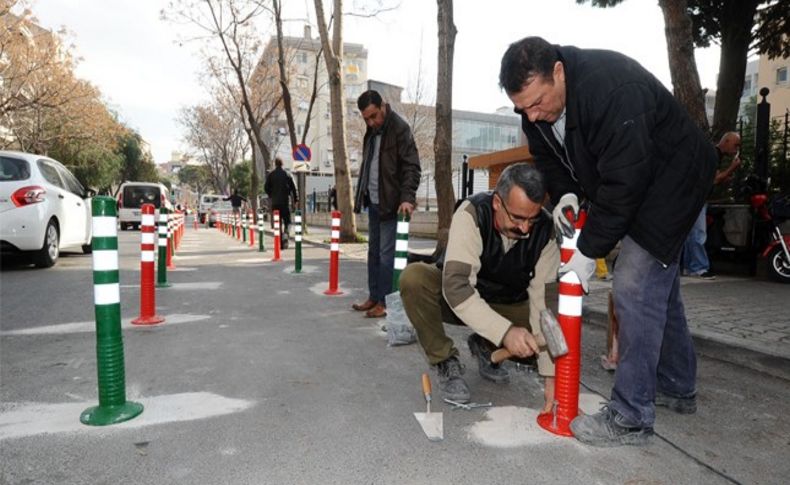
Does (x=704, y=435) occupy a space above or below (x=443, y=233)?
below

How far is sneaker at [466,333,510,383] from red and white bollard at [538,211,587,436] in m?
0.68

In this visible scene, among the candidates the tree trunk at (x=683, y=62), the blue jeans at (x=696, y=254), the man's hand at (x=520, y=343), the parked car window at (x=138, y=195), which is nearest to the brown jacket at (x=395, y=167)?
the man's hand at (x=520, y=343)

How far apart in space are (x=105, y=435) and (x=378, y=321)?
2789 mm

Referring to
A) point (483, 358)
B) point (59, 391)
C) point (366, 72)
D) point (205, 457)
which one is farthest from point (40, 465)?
point (366, 72)

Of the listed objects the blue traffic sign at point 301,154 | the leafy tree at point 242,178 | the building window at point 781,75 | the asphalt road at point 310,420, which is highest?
the building window at point 781,75

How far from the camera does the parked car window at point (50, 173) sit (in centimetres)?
785

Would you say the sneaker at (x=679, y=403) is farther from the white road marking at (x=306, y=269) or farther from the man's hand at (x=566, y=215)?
the white road marking at (x=306, y=269)

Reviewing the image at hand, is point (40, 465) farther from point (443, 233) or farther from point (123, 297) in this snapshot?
point (443, 233)

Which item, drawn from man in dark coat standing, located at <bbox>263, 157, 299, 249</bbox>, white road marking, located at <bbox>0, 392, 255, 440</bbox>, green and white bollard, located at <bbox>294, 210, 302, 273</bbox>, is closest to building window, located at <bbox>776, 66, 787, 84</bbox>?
man in dark coat standing, located at <bbox>263, 157, 299, 249</bbox>

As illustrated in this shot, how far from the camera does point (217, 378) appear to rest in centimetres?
320

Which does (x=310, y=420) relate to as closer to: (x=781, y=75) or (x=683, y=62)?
(x=683, y=62)

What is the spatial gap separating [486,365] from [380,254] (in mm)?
1997

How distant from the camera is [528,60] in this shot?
222cm

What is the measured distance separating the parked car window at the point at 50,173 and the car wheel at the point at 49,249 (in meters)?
0.66
